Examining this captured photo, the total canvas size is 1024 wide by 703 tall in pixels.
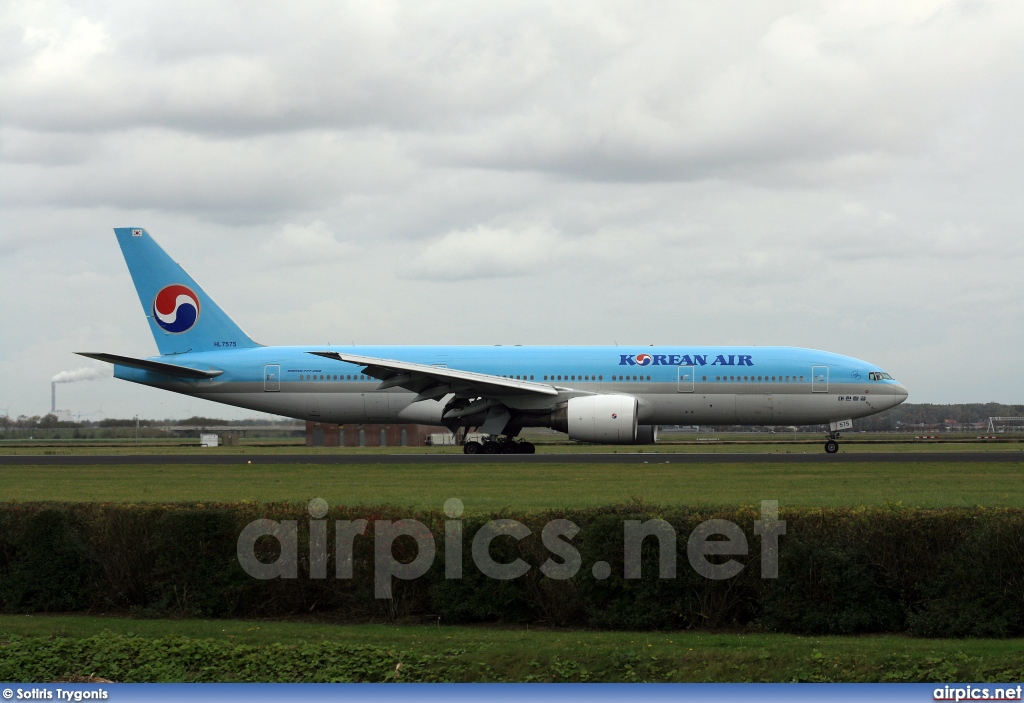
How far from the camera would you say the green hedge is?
11.4m

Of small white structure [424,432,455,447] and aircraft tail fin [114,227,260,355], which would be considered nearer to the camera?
aircraft tail fin [114,227,260,355]

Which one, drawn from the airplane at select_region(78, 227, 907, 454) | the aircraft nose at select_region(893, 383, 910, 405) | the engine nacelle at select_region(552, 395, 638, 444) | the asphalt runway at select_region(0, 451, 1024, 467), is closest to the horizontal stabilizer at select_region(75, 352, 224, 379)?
the airplane at select_region(78, 227, 907, 454)

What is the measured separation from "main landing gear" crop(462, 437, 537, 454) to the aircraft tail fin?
12.1 metres

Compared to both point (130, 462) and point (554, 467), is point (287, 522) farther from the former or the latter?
point (130, 462)

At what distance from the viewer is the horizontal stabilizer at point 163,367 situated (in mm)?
43381

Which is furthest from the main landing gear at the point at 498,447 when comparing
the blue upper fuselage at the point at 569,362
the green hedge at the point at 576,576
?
the green hedge at the point at 576,576

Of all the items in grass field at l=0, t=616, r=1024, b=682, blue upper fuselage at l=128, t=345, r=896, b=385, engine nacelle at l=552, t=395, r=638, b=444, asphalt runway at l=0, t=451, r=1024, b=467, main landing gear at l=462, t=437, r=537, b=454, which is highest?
blue upper fuselage at l=128, t=345, r=896, b=385

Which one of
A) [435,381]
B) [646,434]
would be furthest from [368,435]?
[435,381]

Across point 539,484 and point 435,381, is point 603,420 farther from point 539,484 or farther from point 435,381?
point 539,484

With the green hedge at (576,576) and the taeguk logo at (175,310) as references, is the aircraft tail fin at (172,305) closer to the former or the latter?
the taeguk logo at (175,310)

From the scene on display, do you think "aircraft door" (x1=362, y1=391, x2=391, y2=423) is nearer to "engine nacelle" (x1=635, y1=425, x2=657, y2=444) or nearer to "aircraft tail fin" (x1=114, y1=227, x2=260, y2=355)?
"aircraft tail fin" (x1=114, y1=227, x2=260, y2=355)

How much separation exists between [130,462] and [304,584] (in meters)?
25.5

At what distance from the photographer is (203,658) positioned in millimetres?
10516

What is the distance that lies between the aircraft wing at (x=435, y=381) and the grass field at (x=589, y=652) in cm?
2692
